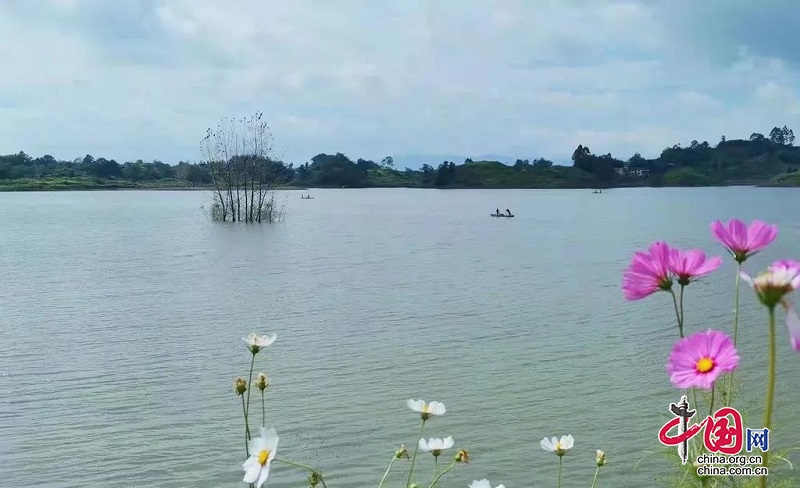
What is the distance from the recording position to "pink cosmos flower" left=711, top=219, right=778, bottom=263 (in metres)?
1.23

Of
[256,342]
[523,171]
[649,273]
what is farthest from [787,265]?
[523,171]

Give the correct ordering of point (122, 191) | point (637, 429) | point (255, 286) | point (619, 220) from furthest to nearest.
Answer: point (122, 191), point (619, 220), point (255, 286), point (637, 429)

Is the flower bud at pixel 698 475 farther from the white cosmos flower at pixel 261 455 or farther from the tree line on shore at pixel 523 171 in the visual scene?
the tree line on shore at pixel 523 171

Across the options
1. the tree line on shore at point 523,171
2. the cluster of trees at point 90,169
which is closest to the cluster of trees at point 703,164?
the tree line on shore at point 523,171

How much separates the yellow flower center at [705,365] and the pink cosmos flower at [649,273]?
0.58ft

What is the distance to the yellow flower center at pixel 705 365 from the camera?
109 centimetres

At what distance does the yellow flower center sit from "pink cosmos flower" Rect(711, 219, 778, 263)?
0.21 metres

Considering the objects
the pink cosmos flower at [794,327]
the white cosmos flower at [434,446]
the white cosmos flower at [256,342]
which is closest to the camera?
the pink cosmos flower at [794,327]

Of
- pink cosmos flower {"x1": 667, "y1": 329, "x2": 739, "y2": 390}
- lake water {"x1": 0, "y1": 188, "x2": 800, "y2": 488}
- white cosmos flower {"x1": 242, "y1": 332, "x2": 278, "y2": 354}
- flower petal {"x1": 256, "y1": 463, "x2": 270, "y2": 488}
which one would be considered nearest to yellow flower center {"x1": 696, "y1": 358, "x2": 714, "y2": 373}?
pink cosmos flower {"x1": 667, "y1": 329, "x2": 739, "y2": 390}

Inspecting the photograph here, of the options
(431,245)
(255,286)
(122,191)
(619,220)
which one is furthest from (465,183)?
(255,286)

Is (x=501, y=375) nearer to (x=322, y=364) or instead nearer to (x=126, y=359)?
(x=322, y=364)

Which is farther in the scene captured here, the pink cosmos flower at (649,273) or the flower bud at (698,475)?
the flower bud at (698,475)

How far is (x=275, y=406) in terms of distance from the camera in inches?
290

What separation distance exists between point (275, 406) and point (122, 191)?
112 metres
